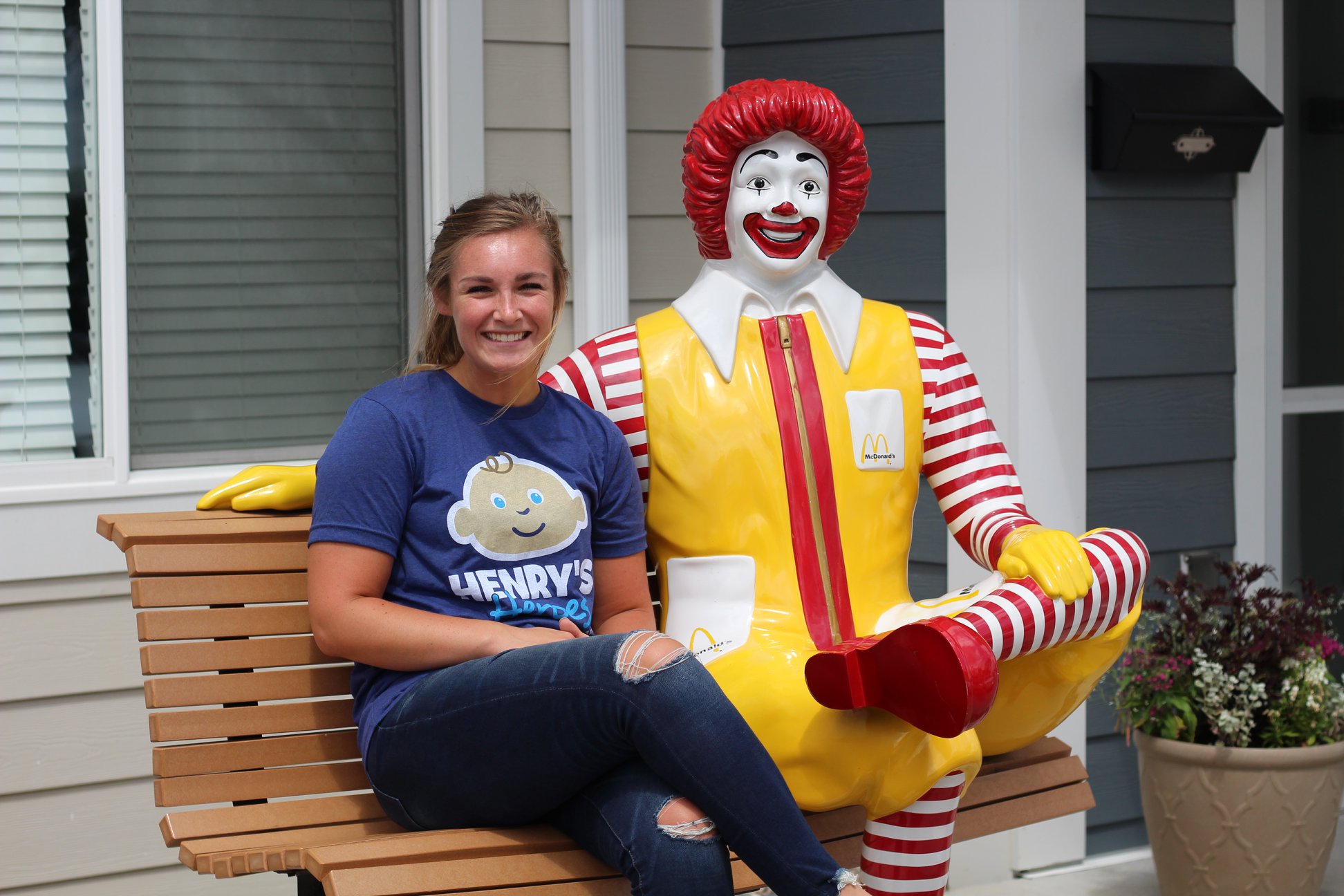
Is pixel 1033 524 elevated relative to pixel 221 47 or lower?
lower

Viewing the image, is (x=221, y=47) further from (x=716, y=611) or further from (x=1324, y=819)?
(x=1324, y=819)

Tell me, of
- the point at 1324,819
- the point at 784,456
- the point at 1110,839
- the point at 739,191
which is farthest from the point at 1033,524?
the point at 1110,839

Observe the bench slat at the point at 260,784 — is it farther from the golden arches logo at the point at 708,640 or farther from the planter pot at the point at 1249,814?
the planter pot at the point at 1249,814

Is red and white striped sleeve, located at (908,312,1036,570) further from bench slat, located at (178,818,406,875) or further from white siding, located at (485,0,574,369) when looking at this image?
white siding, located at (485,0,574,369)

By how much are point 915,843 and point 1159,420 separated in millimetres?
1615

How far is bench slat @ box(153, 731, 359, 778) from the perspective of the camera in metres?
2.18

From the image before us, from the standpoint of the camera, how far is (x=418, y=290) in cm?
327

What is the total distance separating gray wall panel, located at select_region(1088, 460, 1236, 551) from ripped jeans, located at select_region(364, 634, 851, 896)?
1.75m

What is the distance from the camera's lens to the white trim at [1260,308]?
3.39 meters

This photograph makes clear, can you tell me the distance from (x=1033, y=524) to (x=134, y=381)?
6.36ft

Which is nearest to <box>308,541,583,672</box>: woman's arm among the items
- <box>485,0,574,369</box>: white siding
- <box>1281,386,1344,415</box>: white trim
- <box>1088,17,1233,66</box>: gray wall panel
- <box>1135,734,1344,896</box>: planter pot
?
<box>485,0,574,369</box>: white siding

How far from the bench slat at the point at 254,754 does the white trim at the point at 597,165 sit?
1.28 m

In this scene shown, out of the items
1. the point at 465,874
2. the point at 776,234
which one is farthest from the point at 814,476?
the point at 465,874

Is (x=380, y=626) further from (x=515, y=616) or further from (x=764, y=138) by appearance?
(x=764, y=138)
